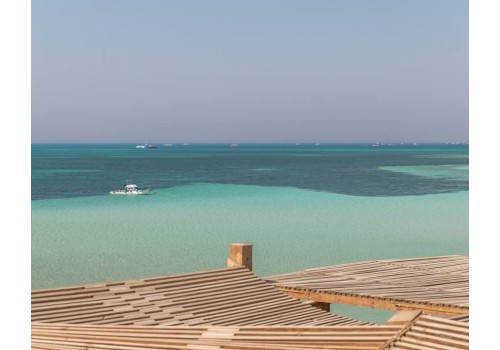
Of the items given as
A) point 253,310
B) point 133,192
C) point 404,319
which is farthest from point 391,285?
point 133,192

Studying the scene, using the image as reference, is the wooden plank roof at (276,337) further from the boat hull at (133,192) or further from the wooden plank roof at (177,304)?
the boat hull at (133,192)

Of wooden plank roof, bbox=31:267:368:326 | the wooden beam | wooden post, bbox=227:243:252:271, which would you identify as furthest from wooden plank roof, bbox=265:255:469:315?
wooden plank roof, bbox=31:267:368:326

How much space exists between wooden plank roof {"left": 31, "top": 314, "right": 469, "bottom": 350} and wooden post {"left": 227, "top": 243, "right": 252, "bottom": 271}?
353 centimetres

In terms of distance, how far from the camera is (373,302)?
822 centimetres

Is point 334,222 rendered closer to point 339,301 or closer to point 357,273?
point 357,273

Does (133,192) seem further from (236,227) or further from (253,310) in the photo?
(253,310)

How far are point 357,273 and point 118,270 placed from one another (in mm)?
8005

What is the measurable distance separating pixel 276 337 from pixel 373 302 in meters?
4.05

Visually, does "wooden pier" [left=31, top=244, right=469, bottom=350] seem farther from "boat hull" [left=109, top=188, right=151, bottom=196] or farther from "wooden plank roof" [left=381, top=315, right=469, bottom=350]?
"boat hull" [left=109, top=188, right=151, bottom=196]

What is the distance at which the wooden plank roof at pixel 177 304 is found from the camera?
21.3 ft
